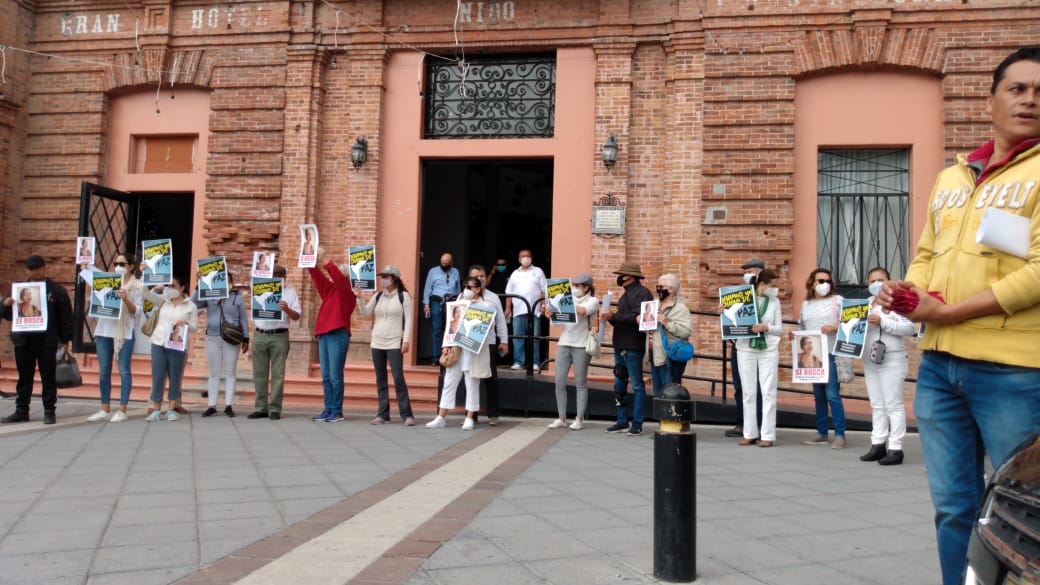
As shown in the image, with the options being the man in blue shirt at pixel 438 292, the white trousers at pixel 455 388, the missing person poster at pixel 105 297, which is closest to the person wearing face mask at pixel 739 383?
the white trousers at pixel 455 388

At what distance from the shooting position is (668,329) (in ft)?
28.5

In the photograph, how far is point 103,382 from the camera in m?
9.74

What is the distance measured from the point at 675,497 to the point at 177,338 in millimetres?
8002

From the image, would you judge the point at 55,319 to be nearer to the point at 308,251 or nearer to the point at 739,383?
the point at 308,251

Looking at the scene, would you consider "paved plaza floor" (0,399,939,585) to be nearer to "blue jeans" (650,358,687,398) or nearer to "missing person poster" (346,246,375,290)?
"blue jeans" (650,358,687,398)

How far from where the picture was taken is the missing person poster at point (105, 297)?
958cm

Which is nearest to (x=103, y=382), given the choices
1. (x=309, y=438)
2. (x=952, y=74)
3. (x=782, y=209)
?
(x=309, y=438)

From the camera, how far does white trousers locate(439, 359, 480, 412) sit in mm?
9273

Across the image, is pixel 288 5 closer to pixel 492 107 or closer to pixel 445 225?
pixel 492 107

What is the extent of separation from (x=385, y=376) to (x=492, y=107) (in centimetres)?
518

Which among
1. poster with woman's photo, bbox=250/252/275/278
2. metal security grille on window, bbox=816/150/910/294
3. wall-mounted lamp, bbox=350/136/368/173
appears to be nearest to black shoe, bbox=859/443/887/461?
metal security grille on window, bbox=816/150/910/294

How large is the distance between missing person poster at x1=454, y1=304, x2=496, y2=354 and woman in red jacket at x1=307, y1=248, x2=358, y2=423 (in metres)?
1.73

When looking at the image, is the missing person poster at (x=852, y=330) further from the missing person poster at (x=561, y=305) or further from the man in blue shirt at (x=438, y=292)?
the man in blue shirt at (x=438, y=292)

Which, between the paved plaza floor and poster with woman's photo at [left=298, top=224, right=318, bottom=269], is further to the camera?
poster with woman's photo at [left=298, top=224, right=318, bottom=269]
